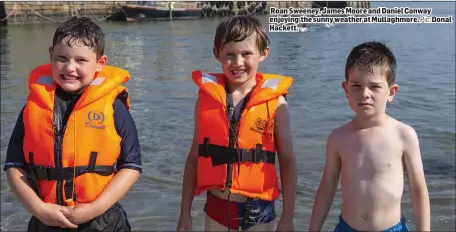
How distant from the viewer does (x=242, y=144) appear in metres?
3.48

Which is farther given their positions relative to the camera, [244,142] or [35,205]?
[244,142]

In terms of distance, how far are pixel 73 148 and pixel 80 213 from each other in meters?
0.38

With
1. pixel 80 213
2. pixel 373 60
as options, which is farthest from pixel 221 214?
pixel 373 60

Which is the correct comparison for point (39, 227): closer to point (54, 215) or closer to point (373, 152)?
point (54, 215)

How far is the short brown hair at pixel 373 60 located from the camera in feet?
9.89

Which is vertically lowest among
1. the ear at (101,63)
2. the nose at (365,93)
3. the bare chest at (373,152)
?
the bare chest at (373,152)

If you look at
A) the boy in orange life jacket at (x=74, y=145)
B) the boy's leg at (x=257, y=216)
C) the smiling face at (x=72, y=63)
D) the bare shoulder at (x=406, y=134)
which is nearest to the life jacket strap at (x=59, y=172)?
the boy in orange life jacket at (x=74, y=145)

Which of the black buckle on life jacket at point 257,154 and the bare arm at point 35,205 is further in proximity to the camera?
the black buckle on life jacket at point 257,154

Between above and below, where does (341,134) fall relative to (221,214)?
above

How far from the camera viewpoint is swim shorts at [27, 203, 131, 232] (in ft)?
10.7

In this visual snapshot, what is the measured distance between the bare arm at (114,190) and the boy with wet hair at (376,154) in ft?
4.11

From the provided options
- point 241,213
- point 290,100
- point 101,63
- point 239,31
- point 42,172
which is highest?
point 239,31

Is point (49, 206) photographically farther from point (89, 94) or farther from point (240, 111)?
point (240, 111)

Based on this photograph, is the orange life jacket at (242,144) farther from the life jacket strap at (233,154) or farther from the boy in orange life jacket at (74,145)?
the boy in orange life jacket at (74,145)
